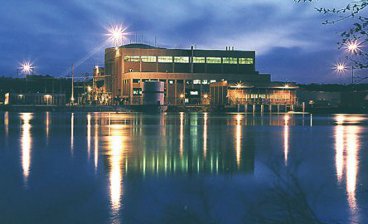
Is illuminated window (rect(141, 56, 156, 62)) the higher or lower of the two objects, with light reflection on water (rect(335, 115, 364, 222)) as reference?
higher

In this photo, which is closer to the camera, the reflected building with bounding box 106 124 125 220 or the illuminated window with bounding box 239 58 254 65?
the reflected building with bounding box 106 124 125 220

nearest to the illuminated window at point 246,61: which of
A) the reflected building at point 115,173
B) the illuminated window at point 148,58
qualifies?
the illuminated window at point 148,58

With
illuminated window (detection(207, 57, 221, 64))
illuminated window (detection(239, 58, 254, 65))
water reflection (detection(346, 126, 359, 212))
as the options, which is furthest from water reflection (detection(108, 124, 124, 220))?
illuminated window (detection(239, 58, 254, 65))

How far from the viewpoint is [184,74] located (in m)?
160

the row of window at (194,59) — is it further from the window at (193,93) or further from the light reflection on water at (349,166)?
the light reflection on water at (349,166)

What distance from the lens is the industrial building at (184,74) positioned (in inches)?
5965

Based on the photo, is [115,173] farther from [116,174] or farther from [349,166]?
[349,166]

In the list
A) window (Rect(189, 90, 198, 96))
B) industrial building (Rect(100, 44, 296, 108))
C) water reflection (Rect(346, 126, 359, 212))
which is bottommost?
water reflection (Rect(346, 126, 359, 212))

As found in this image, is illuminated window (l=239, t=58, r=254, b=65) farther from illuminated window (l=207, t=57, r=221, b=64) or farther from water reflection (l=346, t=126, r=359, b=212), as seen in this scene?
water reflection (l=346, t=126, r=359, b=212)

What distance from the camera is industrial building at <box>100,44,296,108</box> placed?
152 metres

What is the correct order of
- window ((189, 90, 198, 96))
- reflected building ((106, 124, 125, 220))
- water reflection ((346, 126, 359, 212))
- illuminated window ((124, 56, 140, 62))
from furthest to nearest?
illuminated window ((124, 56, 140, 62))
window ((189, 90, 198, 96))
water reflection ((346, 126, 359, 212))
reflected building ((106, 124, 125, 220))

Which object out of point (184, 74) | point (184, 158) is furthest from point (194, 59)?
point (184, 158)

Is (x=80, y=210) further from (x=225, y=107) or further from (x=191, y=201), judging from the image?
(x=225, y=107)

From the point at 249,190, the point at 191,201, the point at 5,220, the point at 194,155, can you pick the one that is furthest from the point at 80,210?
the point at 194,155
